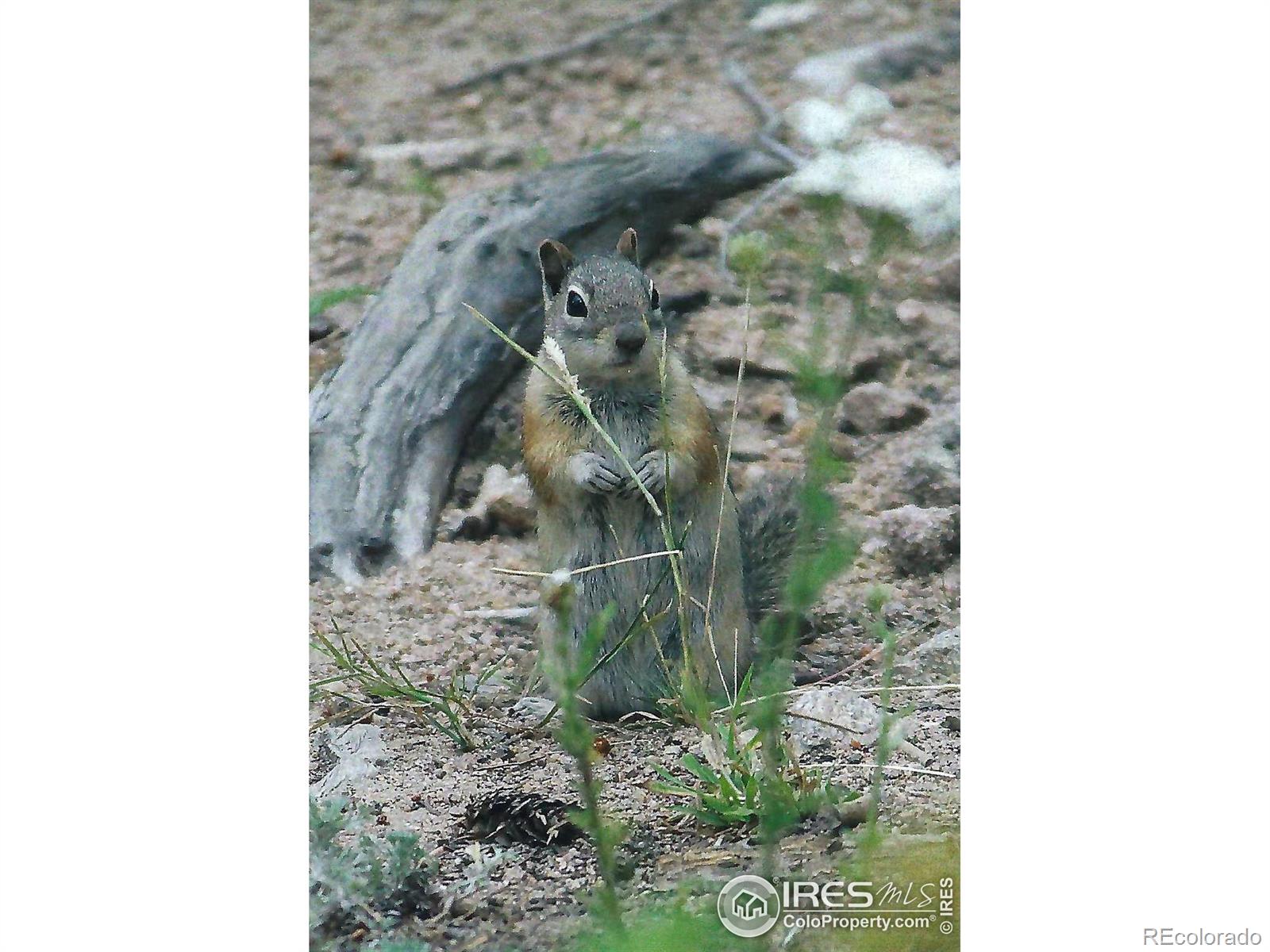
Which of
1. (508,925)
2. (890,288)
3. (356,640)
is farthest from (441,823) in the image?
(890,288)

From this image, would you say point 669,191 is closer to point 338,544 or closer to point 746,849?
point 338,544

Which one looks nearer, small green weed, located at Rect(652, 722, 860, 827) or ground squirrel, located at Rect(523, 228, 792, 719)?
small green weed, located at Rect(652, 722, 860, 827)

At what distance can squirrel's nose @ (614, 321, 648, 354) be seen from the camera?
3.13m

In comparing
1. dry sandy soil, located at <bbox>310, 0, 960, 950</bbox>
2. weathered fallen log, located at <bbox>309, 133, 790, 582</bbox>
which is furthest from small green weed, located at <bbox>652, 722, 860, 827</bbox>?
weathered fallen log, located at <bbox>309, 133, 790, 582</bbox>

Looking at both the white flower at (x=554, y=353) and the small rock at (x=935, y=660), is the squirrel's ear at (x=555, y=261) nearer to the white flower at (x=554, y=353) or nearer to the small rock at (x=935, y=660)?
the white flower at (x=554, y=353)

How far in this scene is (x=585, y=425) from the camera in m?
3.24

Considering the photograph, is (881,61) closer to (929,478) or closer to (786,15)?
(786,15)

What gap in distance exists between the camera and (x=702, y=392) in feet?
11.2

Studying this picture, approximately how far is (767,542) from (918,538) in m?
0.38

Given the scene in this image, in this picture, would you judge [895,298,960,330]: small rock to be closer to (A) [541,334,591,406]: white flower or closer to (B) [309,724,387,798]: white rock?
(A) [541,334,591,406]: white flower

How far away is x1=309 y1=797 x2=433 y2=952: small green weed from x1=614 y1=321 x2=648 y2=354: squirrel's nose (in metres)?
1.16

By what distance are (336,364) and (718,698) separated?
1.23 metres

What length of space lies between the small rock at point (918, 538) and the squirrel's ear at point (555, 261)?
0.92 m

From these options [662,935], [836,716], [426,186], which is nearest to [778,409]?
[836,716]
